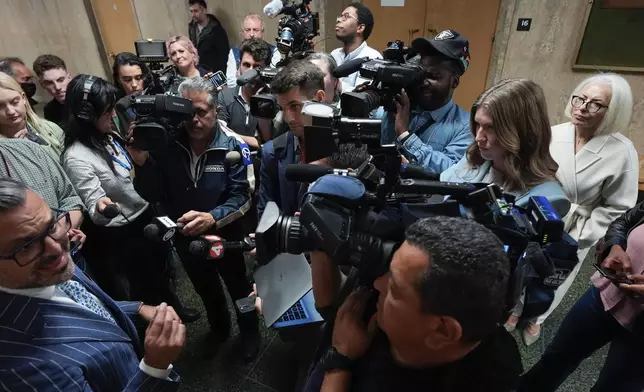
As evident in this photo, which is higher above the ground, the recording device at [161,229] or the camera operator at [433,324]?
the camera operator at [433,324]

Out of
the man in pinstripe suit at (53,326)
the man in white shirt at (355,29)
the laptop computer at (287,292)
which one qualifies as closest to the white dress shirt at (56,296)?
the man in pinstripe suit at (53,326)

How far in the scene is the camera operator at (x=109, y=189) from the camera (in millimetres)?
1672

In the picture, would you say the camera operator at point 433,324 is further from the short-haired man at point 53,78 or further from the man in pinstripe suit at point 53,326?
the short-haired man at point 53,78

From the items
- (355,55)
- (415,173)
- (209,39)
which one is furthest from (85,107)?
(209,39)

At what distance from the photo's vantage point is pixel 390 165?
826 mm

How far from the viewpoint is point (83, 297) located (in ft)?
3.52

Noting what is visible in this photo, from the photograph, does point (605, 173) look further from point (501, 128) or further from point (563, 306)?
point (563, 306)

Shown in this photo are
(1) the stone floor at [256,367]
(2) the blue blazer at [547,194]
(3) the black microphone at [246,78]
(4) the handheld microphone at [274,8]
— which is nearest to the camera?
(2) the blue blazer at [547,194]

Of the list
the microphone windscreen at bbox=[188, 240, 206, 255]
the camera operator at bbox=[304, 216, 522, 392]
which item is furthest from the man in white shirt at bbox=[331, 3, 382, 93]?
the camera operator at bbox=[304, 216, 522, 392]

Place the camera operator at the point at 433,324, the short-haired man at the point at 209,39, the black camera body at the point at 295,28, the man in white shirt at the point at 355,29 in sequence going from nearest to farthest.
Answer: the camera operator at the point at 433,324 → the black camera body at the point at 295,28 → the man in white shirt at the point at 355,29 → the short-haired man at the point at 209,39

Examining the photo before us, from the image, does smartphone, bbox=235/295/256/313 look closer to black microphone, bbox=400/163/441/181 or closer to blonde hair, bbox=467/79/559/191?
black microphone, bbox=400/163/441/181

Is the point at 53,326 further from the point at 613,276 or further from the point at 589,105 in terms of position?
the point at 589,105

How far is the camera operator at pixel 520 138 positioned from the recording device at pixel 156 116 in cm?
115

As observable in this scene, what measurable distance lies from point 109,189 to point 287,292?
1.12m
